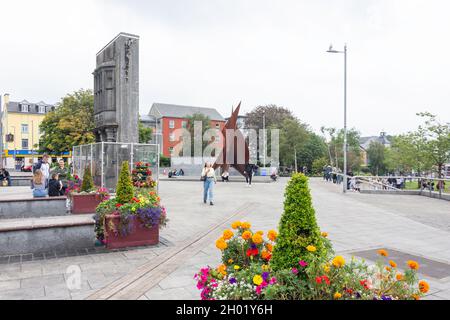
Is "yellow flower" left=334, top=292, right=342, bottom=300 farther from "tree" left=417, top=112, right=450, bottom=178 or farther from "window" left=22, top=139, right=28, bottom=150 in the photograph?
"window" left=22, top=139, right=28, bottom=150

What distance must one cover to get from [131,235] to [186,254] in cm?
128

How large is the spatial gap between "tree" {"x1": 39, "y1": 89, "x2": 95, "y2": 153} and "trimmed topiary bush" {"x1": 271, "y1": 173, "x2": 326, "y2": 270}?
29.9 metres

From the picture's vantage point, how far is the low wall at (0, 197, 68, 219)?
9383mm

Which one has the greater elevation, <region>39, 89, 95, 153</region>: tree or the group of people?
<region>39, 89, 95, 153</region>: tree

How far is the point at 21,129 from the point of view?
222 ft

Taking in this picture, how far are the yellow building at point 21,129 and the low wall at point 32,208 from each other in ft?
207

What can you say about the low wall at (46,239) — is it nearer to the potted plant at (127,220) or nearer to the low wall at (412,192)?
the potted plant at (127,220)

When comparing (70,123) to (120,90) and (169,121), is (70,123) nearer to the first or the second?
(120,90)

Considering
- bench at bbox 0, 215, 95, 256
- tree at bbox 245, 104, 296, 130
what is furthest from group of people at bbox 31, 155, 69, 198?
tree at bbox 245, 104, 296, 130

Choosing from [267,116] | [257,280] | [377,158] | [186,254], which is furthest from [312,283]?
[377,158]

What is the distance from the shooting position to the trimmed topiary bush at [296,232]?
349cm

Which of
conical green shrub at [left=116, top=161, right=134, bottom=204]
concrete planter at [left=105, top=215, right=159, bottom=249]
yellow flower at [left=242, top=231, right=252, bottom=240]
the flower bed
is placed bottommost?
concrete planter at [left=105, top=215, right=159, bottom=249]
